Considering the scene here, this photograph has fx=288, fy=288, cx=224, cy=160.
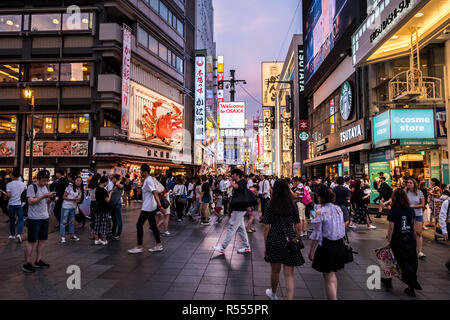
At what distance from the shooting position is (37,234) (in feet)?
19.1

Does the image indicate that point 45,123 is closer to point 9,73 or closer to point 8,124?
point 8,124

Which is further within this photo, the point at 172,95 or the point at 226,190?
the point at 172,95

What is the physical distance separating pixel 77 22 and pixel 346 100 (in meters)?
22.5

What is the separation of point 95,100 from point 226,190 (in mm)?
15083

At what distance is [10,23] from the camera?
2461cm

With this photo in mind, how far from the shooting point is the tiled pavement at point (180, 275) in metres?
4.70

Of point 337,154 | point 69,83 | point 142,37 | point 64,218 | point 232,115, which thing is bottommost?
point 64,218

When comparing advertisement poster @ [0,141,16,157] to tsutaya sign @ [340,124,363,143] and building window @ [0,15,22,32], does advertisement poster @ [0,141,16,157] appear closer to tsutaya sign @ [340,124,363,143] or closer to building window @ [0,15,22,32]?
building window @ [0,15,22,32]

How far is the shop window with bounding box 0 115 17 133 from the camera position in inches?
963

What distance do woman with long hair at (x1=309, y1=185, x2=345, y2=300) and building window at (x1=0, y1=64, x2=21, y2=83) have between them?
1142 inches

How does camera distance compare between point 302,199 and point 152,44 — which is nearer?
point 302,199

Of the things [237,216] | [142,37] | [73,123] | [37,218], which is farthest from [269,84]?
[37,218]
